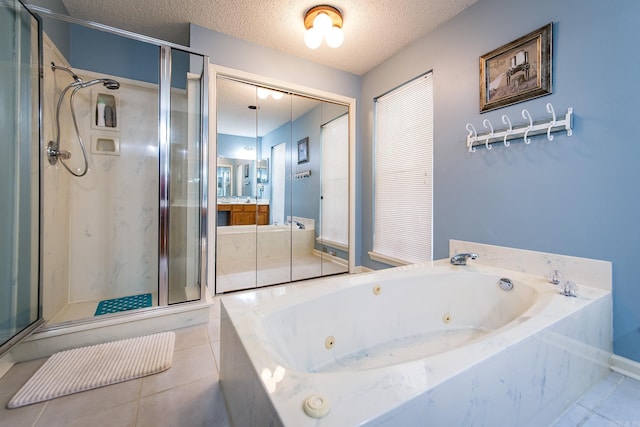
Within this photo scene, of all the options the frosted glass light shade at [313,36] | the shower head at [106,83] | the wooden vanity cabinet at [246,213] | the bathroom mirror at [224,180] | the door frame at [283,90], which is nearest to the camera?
the shower head at [106,83]

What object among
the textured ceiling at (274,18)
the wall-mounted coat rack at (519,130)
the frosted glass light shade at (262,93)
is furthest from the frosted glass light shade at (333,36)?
the wall-mounted coat rack at (519,130)

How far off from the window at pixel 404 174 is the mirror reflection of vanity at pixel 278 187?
1.47 feet

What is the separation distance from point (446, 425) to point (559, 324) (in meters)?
0.77

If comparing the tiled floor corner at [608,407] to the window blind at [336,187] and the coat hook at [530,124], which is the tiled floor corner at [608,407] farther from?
the window blind at [336,187]

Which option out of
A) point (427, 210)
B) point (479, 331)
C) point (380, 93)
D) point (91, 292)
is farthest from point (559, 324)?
point (91, 292)

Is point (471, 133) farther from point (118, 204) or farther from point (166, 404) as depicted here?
point (118, 204)

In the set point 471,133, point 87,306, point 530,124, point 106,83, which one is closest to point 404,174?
point 471,133

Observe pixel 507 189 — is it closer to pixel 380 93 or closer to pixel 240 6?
pixel 380 93

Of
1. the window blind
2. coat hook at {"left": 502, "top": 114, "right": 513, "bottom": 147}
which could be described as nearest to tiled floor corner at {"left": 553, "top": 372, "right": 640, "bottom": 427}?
coat hook at {"left": 502, "top": 114, "right": 513, "bottom": 147}

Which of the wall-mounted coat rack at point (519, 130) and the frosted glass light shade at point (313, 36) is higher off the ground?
the frosted glass light shade at point (313, 36)

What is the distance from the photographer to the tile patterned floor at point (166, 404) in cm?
110

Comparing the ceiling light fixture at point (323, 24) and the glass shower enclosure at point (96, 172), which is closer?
the glass shower enclosure at point (96, 172)

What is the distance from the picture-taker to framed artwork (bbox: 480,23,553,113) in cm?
162

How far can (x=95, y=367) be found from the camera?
1423 millimetres
